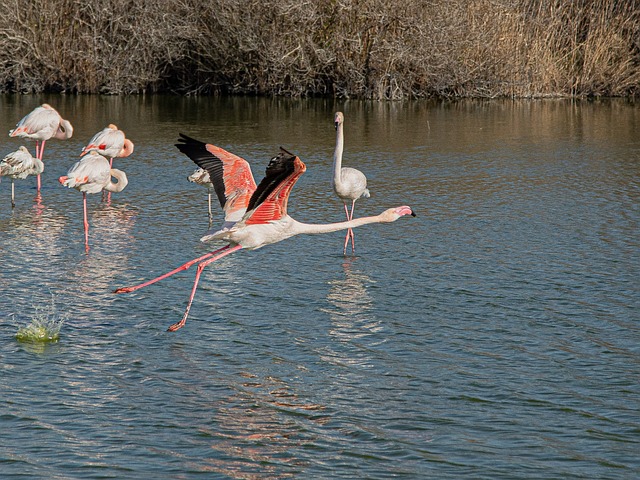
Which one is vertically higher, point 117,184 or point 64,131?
point 64,131

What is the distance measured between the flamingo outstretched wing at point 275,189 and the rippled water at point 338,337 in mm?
784

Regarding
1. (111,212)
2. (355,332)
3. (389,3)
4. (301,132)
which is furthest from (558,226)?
(389,3)

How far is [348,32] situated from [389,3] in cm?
121

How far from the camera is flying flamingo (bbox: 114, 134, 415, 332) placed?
689 centimetres

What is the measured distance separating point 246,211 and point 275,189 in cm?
56

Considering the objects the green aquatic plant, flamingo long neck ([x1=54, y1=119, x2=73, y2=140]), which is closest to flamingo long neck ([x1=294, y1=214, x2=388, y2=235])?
the green aquatic plant

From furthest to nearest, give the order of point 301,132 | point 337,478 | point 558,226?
point 301,132 < point 558,226 < point 337,478

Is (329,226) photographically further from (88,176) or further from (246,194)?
(88,176)

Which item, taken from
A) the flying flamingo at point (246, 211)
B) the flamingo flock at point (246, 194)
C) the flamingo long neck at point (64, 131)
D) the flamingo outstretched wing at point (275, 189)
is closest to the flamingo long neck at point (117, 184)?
the flamingo flock at point (246, 194)

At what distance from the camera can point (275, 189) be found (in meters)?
6.76

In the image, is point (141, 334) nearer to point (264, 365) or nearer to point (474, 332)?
point (264, 365)

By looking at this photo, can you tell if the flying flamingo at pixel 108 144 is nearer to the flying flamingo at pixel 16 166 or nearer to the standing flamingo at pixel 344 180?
the flying flamingo at pixel 16 166

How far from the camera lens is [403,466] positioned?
201 inches

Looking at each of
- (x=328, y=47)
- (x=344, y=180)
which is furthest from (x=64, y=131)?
(x=328, y=47)
